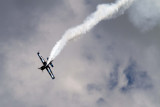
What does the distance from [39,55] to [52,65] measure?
20.1ft

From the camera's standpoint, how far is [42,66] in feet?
306

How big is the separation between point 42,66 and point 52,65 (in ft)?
12.4

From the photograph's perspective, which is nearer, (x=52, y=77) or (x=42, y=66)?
(x=42, y=66)

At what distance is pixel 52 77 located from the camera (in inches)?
3939

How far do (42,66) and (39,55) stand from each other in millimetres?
4951

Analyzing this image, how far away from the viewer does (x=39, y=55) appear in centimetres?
9606

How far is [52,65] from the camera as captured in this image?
95.1m

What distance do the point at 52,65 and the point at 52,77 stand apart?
22.8 feet
